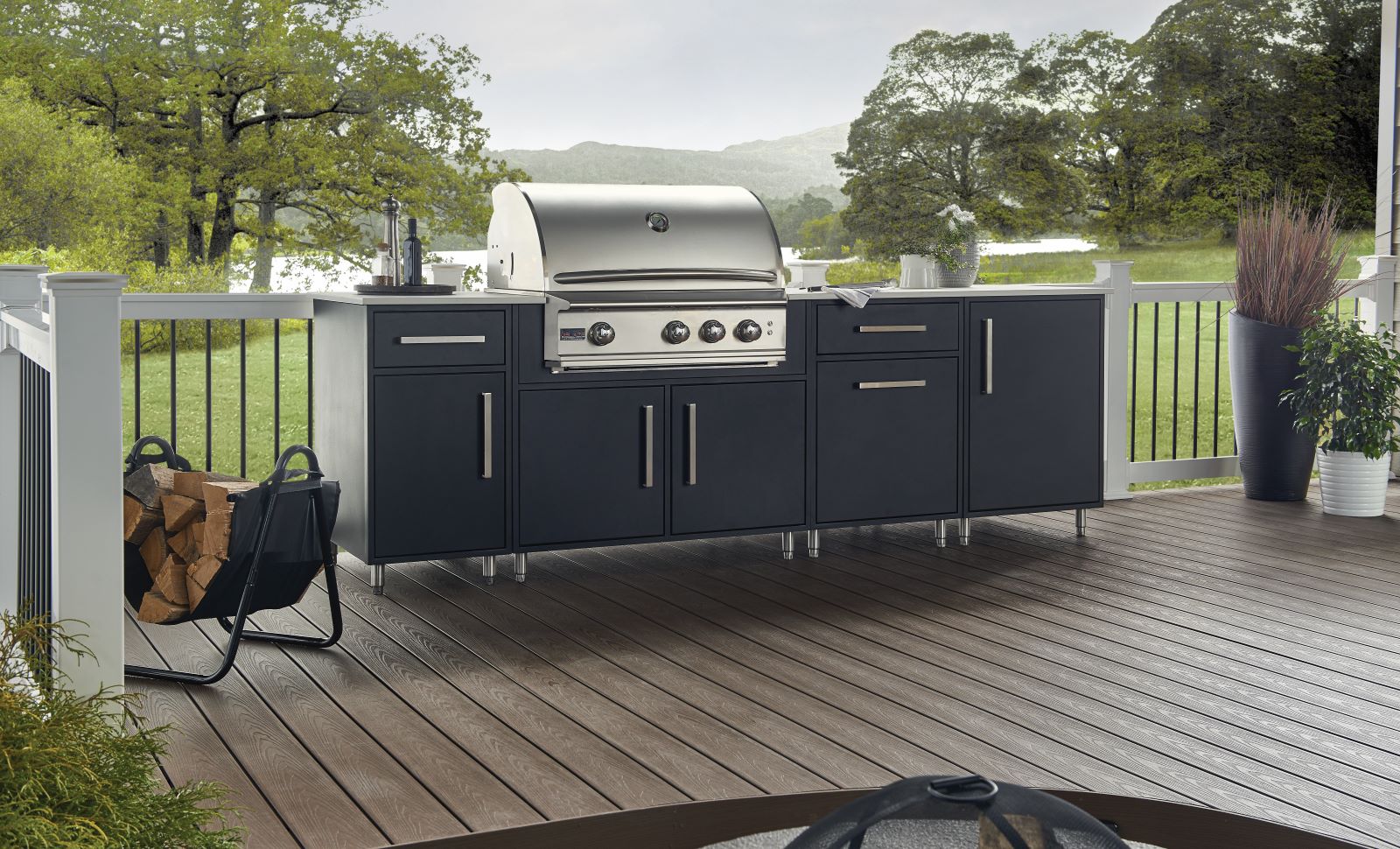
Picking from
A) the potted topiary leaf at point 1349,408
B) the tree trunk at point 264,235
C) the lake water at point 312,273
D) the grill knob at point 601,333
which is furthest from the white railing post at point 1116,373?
the tree trunk at point 264,235

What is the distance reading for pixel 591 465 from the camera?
12.7 ft

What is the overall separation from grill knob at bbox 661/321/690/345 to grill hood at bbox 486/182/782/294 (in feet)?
0.35

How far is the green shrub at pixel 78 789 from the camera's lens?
1412 mm

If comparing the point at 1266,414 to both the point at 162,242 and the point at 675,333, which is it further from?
the point at 162,242

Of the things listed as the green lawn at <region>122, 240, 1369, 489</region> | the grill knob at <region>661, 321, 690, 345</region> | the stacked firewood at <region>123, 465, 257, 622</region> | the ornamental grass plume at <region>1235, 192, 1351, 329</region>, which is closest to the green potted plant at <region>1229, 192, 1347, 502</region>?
the ornamental grass plume at <region>1235, 192, 1351, 329</region>

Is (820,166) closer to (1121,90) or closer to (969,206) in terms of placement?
(969,206)

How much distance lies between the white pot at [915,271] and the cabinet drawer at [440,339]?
56.6 inches

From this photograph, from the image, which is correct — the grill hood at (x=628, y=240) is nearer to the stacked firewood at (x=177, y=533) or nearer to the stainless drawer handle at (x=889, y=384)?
the stainless drawer handle at (x=889, y=384)

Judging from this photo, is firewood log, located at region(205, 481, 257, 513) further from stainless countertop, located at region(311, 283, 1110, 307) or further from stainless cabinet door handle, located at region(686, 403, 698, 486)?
stainless cabinet door handle, located at region(686, 403, 698, 486)

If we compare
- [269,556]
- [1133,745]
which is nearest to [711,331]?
[269,556]

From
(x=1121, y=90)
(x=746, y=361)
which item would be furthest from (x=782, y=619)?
(x=1121, y=90)

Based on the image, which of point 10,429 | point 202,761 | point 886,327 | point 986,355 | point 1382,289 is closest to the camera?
point 202,761

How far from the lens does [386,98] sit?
295 inches

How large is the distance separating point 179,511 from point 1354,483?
3968mm
